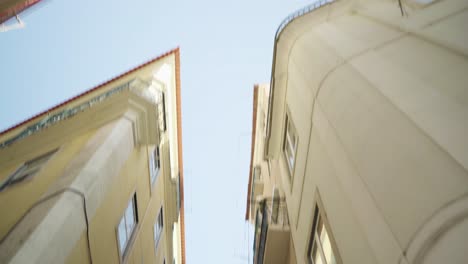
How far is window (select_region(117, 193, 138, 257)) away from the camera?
25.3 ft

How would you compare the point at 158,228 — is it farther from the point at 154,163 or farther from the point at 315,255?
the point at 315,255

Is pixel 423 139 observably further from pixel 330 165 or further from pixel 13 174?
pixel 13 174

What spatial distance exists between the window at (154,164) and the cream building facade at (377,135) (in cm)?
424

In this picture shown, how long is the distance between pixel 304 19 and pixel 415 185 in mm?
7526

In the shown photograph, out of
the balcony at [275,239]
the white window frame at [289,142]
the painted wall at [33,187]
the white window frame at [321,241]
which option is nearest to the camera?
the painted wall at [33,187]

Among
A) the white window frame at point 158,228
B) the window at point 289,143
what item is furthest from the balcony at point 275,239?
the white window frame at point 158,228

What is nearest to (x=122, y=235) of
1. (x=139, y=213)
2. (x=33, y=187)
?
(x=139, y=213)

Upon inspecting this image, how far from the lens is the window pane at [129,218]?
27.3 feet

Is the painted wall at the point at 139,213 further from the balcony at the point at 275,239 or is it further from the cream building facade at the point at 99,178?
the balcony at the point at 275,239

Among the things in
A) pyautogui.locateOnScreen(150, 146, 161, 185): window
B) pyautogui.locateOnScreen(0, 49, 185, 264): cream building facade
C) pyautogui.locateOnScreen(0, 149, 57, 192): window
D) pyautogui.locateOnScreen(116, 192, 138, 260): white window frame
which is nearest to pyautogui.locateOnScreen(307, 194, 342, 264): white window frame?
pyautogui.locateOnScreen(0, 49, 185, 264): cream building facade

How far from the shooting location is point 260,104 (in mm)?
18188

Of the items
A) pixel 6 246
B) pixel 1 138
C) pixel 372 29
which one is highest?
pixel 372 29

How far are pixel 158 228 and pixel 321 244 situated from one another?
7425 mm

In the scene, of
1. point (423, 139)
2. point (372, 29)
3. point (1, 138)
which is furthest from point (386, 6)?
point (1, 138)
